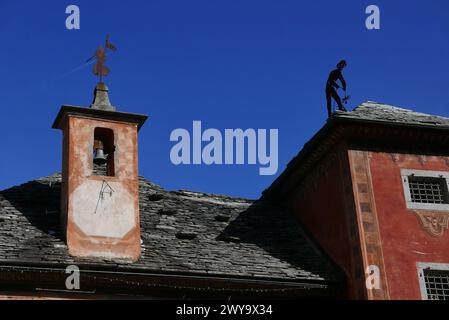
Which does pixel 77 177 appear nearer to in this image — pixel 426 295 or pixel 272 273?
pixel 272 273

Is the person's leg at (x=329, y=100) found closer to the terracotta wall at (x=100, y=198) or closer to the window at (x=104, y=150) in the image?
the terracotta wall at (x=100, y=198)

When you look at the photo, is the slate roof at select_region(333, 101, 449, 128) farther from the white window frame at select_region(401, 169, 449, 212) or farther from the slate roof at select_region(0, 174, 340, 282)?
the slate roof at select_region(0, 174, 340, 282)

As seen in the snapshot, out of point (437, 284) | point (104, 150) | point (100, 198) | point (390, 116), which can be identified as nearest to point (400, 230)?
point (437, 284)

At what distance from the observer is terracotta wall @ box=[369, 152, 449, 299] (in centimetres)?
1828

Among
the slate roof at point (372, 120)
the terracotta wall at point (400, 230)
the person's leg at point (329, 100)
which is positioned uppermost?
the person's leg at point (329, 100)

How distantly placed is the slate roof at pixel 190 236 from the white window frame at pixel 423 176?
7.61 ft

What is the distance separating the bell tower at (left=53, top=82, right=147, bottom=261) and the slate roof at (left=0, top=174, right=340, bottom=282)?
1.38ft

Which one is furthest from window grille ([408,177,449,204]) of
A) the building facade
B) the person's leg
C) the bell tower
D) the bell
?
the bell

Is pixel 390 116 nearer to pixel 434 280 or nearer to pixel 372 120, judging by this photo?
pixel 372 120

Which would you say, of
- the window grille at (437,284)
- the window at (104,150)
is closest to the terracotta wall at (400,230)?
the window grille at (437,284)

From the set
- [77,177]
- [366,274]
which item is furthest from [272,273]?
[77,177]

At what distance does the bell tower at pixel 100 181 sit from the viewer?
18094 mm

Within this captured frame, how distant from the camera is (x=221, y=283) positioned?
17.9 meters

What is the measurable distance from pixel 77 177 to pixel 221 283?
395cm
